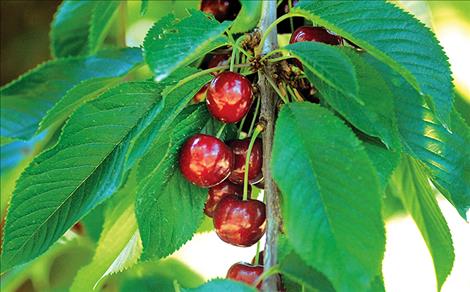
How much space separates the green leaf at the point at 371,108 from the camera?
2.26 ft

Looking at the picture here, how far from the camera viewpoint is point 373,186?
1.98 ft

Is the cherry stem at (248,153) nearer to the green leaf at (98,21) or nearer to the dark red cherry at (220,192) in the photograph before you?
the dark red cherry at (220,192)

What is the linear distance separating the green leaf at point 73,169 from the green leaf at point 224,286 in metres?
0.18

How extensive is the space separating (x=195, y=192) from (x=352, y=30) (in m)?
0.23

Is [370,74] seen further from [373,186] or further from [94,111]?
[94,111]

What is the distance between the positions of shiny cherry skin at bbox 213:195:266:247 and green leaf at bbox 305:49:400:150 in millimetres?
134

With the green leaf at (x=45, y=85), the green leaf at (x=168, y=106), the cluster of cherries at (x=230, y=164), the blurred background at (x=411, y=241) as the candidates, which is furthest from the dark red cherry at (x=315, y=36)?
the blurred background at (x=411, y=241)

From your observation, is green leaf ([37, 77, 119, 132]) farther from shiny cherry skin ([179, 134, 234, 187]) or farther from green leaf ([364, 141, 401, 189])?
green leaf ([364, 141, 401, 189])

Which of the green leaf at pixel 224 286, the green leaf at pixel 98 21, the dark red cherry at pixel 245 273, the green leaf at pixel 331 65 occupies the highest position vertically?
the green leaf at pixel 331 65

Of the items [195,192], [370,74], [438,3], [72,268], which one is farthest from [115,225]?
[438,3]

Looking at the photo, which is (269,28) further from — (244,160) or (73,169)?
(73,169)

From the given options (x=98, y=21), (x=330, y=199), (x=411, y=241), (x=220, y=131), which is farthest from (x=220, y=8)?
(x=411, y=241)

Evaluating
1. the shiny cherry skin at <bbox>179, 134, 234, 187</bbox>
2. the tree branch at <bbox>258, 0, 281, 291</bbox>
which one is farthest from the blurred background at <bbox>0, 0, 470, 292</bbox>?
the shiny cherry skin at <bbox>179, 134, 234, 187</bbox>

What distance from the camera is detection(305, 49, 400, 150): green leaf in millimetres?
689
